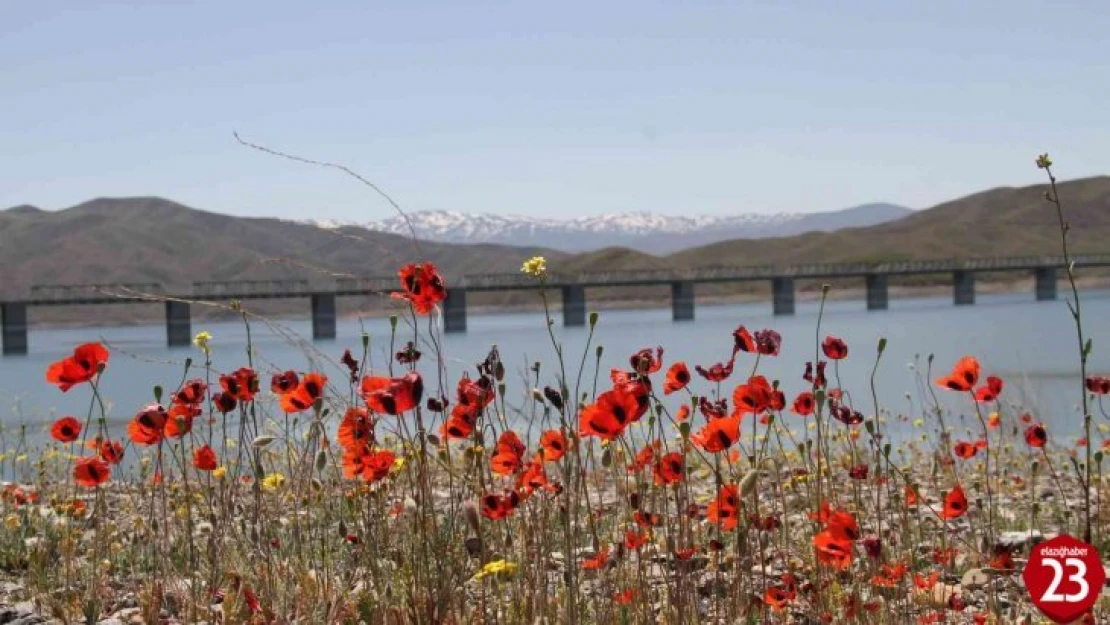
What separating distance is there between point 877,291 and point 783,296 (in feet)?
32.8

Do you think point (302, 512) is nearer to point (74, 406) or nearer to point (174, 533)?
point (174, 533)

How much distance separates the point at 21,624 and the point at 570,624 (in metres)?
2.47

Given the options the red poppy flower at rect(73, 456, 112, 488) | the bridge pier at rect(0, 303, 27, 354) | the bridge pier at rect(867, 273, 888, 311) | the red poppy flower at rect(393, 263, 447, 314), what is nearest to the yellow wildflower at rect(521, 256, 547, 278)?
the red poppy flower at rect(393, 263, 447, 314)

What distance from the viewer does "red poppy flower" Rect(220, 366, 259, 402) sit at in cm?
450

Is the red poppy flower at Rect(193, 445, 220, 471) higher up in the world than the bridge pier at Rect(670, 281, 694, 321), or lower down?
higher up

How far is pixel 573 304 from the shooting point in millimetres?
115875

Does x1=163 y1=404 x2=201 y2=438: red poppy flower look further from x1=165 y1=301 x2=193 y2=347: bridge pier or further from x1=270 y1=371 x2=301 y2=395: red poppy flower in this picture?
x1=165 y1=301 x2=193 y2=347: bridge pier

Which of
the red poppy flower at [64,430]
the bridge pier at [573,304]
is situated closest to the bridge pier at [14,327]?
the bridge pier at [573,304]

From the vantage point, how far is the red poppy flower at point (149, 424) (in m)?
4.08

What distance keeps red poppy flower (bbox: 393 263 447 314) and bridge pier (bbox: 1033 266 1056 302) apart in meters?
142

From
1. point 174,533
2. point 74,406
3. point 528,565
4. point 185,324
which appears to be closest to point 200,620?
point 528,565


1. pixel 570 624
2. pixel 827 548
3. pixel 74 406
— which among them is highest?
pixel 827 548

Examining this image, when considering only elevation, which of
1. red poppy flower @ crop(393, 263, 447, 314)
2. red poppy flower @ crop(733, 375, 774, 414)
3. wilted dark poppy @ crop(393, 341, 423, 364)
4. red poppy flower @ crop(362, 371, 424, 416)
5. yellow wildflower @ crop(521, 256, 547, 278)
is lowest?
red poppy flower @ crop(733, 375, 774, 414)

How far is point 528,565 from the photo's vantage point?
4.63 m
